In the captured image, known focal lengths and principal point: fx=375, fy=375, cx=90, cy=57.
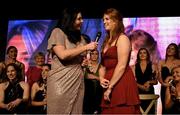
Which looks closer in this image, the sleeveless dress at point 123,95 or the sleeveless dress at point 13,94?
the sleeveless dress at point 123,95

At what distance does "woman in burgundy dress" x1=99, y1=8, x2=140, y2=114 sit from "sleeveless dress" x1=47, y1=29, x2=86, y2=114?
201mm

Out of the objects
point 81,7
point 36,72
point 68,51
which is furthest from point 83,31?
point 68,51

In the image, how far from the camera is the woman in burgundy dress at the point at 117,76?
8.16 feet

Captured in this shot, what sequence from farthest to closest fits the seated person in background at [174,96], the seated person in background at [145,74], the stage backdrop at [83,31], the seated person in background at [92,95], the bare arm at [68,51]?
the stage backdrop at [83,31] < the seated person in background at [145,74] < the seated person in background at [92,95] < the seated person in background at [174,96] < the bare arm at [68,51]

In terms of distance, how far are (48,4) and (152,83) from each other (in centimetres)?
255

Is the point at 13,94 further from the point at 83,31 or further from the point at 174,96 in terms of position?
the point at 83,31

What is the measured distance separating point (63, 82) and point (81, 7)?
3.74 metres

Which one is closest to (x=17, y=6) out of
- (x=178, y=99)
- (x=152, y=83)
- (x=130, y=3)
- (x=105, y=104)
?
(x=130, y=3)

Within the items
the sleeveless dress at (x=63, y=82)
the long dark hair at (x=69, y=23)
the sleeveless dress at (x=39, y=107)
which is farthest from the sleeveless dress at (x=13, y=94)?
the long dark hair at (x=69, y=23)

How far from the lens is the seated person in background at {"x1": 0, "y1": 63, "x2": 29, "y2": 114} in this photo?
422 cm

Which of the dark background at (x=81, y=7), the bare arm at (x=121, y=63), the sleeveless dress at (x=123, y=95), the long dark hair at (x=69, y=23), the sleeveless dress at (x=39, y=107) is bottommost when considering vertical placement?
the sleeveless dress at (x=39, y=107)

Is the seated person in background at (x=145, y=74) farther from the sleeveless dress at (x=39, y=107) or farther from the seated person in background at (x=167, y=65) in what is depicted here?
the sleeveless dress at (x=39, y=107)

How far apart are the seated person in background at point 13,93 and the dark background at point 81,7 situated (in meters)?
2.03

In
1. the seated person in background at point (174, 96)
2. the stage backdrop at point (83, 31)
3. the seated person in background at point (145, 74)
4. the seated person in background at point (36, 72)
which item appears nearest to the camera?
the seated person in background at point (174, 96)
